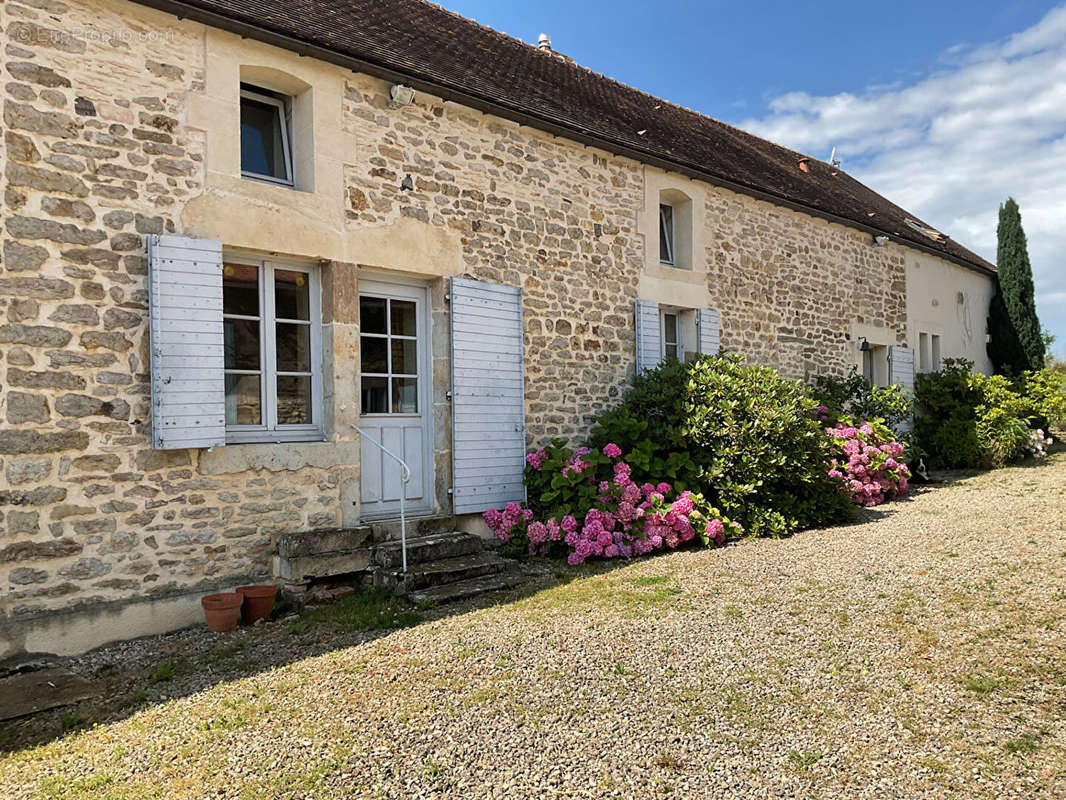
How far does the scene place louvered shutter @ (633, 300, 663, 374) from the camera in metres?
8.44

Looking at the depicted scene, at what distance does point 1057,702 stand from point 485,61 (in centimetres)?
760

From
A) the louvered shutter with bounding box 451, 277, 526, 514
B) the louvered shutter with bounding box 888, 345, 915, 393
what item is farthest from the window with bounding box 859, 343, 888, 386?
the louvered shutter with bounding box 451, 277, 526, 514

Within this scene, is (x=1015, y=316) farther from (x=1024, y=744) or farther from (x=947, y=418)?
(x=1024, y=744)

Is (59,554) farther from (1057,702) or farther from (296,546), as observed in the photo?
(1057,702)

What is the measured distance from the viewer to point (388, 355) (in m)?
6.51

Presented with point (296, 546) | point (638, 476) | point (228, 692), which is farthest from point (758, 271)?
point (228, 692)

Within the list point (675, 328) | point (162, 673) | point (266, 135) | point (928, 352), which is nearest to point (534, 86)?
point (675, 328)

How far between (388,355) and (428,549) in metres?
1.74

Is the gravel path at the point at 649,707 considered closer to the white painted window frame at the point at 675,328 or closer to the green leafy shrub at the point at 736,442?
the green leafy shrub at the point at 736,442

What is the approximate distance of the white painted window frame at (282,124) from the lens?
5922 mm

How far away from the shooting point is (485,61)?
8.22 meters

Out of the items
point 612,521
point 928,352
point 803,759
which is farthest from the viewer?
point 928,352

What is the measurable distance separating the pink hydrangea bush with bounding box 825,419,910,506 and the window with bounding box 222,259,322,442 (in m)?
5.70

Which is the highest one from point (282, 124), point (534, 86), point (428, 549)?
point (534, 86)
